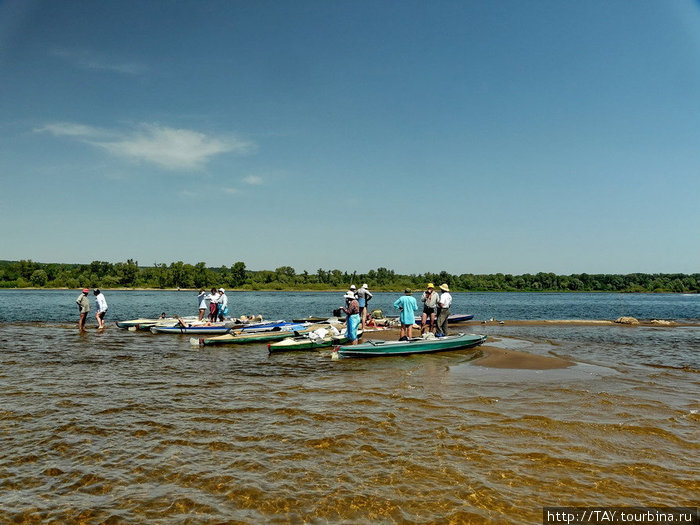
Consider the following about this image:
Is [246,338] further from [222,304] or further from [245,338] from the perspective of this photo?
[222,304]

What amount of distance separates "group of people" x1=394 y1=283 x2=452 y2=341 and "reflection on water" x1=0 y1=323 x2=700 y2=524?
142 inches

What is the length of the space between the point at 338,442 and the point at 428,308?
13.0 metres

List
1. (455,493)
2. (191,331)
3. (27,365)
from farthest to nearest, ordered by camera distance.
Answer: (191,331) < (27,365) < (455,493)

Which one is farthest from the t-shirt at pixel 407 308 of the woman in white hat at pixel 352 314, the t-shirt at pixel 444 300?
the t-shirt at pixel 444 300

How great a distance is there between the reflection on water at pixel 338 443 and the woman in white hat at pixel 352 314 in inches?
145

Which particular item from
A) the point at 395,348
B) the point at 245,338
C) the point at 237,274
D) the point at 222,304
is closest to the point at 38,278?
the point at 237,274

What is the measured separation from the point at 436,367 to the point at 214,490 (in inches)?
436

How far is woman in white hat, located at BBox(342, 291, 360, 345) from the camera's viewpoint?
1922cm

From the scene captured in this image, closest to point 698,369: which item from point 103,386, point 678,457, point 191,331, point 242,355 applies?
point 678,457

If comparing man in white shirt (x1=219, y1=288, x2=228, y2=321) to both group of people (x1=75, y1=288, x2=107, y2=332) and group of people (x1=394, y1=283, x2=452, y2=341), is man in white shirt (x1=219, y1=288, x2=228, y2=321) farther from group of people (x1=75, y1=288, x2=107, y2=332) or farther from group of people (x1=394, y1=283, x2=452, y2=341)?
group of people (x1=394, y1=283, x2=452, y2=341)

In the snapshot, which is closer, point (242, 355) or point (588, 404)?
point (588, 404)

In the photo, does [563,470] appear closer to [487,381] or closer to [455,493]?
[455,493]

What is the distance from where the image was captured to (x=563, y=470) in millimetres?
7297

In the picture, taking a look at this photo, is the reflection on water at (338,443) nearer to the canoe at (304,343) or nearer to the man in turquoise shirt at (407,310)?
the man in turquoise shirt at (407,310)
